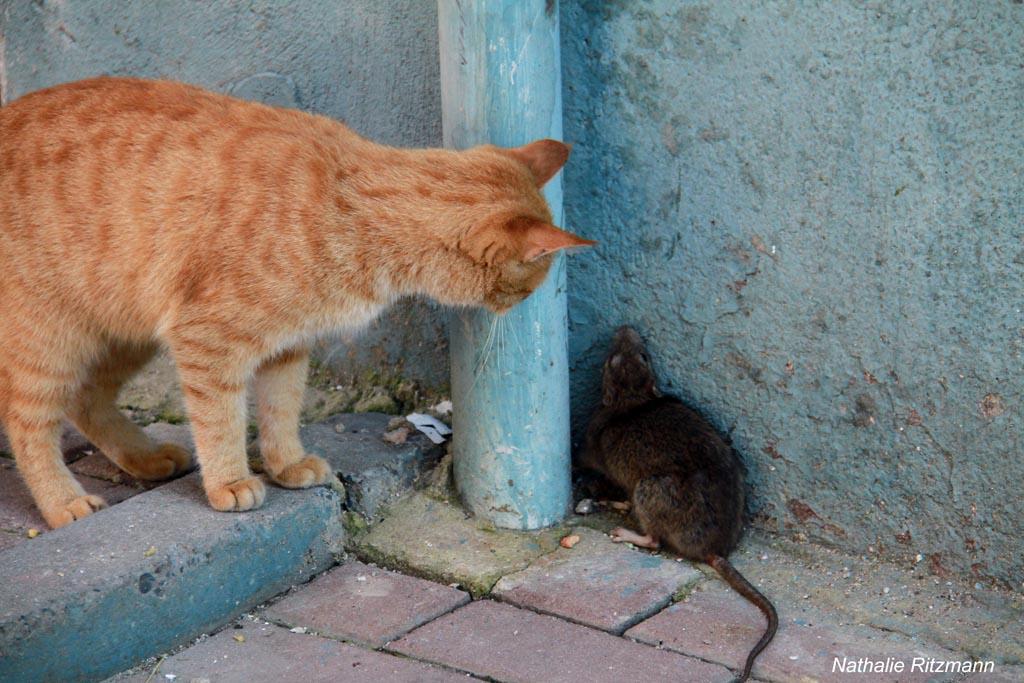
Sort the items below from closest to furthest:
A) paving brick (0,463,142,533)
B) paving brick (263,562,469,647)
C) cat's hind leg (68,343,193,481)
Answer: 1. paving brick (263,562,469,647)
2. paving brick (0,463,142,533)
3. cat's hind leg (68,343,193,481)

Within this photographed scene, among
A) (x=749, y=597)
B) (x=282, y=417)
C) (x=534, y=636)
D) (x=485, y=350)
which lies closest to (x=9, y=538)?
A: (x=282, y=417)

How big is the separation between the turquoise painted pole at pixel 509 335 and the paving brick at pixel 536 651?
56 cm

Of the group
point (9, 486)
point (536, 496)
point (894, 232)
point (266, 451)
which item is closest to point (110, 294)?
point (266, 451)

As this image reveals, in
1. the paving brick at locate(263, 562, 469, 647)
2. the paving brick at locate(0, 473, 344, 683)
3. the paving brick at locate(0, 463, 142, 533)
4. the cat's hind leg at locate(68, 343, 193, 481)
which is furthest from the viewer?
the cat's hind leg at locate(68, 343, 193, 481)

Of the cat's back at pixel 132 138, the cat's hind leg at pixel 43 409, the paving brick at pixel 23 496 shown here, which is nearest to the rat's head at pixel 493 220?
the cat's back at pixel 132 138

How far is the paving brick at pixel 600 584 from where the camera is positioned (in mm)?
3385

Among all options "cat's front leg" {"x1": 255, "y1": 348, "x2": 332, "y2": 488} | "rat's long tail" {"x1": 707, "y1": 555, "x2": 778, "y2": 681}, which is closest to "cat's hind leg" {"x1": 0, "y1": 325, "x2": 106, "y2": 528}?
"cat's front leg" {"x1": 255, "y1": 348, "x2": 332, "y2": 488}

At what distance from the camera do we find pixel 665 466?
371 centimetres

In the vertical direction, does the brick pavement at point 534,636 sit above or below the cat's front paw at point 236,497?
below

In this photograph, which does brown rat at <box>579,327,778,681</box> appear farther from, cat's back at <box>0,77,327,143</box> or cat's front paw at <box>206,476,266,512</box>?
cat's back at <box>0,77,327,143</box>

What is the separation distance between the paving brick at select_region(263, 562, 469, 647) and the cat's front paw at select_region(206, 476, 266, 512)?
31 cm

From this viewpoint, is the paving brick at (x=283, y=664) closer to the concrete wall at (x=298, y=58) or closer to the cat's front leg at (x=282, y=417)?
the cat's front leg at (x=282, y=417)

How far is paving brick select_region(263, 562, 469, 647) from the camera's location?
131 inches

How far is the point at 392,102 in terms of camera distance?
4246 mm
